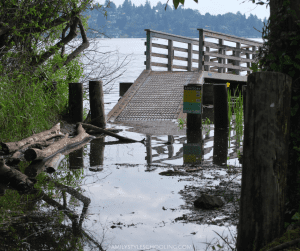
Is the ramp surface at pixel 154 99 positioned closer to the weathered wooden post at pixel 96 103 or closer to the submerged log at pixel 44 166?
the weathered wooden post at pixel 96 103

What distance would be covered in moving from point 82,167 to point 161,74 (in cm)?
896

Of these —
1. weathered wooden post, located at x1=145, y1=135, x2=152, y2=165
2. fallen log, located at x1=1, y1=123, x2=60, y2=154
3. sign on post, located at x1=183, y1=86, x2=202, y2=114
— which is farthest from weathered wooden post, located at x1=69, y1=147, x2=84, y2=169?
sign on post, located at x1=183, y1=86, x2=202, y2=114

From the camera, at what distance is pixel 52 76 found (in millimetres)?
9453

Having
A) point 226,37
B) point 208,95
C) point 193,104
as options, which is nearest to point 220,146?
point 193,104

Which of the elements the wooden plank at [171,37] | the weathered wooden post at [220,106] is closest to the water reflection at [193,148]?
the weathered wooden post at [220,106]

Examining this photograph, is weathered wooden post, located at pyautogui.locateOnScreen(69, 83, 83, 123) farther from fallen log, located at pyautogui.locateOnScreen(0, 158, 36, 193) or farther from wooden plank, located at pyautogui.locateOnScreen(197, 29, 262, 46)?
wooden plank, located at pyautogui.locateOnScreen(197, 29, 262, 46)

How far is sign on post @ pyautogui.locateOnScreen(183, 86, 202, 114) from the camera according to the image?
8.53 m

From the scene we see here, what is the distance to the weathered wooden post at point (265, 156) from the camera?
2334mm

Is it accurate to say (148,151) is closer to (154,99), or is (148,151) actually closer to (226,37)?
(154,99)

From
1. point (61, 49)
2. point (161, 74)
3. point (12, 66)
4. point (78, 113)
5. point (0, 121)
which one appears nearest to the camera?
point (0, 121)

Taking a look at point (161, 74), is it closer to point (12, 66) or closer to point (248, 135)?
point (12, 66)

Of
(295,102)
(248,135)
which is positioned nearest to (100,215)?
(248,135)

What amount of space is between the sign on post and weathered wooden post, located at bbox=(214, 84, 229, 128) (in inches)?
40.6

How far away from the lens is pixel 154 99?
11562mm
